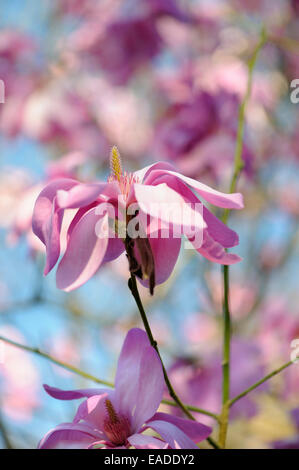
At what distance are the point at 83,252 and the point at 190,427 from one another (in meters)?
0.16

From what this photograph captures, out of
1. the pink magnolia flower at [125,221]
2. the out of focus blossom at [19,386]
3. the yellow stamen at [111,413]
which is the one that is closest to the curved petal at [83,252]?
the pink magnolia flower at [125,221]

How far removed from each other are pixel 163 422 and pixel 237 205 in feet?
0.58

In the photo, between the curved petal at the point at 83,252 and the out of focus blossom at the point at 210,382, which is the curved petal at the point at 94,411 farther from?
the out of focus blossom at the point at 210,382

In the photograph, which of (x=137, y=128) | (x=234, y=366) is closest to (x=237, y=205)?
(x=234, y=366)

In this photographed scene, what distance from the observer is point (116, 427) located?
1.46 ft

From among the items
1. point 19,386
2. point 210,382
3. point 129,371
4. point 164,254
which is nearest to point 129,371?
point 129,371

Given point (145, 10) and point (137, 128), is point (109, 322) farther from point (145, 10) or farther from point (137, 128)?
point (145, 10)

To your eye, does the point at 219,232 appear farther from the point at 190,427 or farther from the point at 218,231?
the point at 190,427

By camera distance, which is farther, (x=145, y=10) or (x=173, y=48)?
(x=173, y=48)

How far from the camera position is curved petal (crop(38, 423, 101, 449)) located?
0.43 m

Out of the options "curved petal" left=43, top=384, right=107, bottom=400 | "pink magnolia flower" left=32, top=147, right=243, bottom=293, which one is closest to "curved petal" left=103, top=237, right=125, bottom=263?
"pink magnolia flower" left=32, top=147, right=243, bottom=293

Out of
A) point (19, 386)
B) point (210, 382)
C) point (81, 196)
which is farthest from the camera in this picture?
point (19, 386)

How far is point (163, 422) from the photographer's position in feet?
1.42
